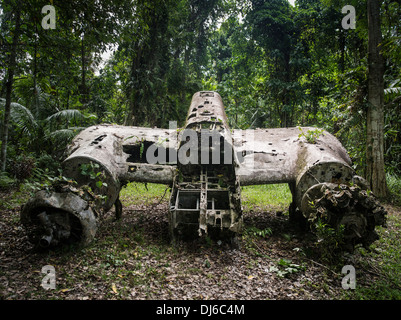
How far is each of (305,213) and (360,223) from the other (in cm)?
107

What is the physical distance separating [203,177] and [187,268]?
2.40 m

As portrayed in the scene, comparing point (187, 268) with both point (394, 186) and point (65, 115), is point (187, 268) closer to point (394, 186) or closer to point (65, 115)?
point (65, 115)

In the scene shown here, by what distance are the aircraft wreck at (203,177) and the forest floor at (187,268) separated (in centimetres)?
43

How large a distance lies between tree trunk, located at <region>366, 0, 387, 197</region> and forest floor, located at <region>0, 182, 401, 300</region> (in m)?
3.13

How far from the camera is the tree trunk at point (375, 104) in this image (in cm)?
928

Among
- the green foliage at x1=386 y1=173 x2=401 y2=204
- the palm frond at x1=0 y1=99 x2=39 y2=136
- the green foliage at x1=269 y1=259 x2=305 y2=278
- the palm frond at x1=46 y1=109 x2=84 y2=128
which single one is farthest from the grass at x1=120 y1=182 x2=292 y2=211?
the palm frond at x1=0 y1=99 x2=39 y2=136

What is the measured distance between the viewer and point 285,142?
759cm

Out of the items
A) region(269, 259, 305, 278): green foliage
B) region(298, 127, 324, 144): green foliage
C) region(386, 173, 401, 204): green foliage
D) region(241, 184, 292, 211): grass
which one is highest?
region(298, 127, 324, 144): green foliage

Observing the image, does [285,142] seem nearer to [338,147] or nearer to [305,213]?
[338,147]

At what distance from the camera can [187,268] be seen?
504 cm

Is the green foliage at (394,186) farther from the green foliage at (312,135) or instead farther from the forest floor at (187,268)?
the green foliage at (312,135)

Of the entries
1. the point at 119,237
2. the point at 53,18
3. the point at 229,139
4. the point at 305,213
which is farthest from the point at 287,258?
the point at 53,18

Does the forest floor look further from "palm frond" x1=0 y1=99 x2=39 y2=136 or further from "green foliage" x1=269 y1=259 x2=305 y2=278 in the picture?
"palm frond" x1=0 y1=99 x2=39 y2=136

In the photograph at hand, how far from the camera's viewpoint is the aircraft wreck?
4.95 meters
